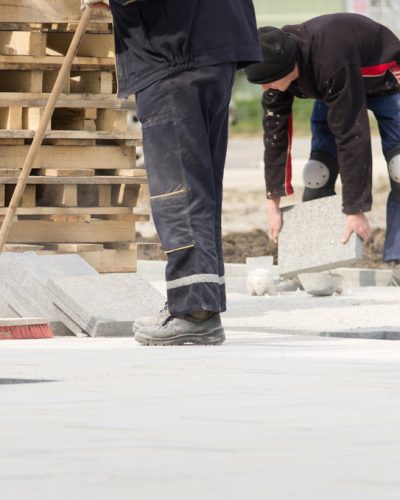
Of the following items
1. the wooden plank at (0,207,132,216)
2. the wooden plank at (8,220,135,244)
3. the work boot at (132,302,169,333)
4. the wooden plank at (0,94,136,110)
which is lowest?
the wooden plank at (8,220,135,244)

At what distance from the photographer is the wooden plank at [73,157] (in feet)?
29.5

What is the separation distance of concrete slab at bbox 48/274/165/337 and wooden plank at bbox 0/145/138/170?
1.11 m

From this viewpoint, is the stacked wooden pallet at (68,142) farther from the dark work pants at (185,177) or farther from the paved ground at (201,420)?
A: the dark work pants at (185,177)

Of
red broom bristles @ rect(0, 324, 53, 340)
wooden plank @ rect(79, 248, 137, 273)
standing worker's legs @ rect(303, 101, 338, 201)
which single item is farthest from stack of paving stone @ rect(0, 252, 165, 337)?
standing worker's legs @ rect(303, 101, 338, 201)

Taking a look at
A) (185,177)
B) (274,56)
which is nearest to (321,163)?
(274,56)

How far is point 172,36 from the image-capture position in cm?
675

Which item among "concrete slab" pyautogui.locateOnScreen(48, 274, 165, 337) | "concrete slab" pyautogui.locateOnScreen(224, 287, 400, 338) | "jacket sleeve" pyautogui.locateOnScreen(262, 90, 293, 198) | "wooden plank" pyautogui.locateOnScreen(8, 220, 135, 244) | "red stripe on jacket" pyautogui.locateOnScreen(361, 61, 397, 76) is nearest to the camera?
"concrete slab" pyautogui.locateOnScreen(48, 274, 165, 337)

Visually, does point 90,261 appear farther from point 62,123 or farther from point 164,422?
point 164,422

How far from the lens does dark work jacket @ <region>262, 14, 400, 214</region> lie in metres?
9.68

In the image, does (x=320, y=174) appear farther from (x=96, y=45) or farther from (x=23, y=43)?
(x=23, y=43)

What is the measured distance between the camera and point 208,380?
5.48 m

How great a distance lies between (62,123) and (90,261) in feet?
2.63

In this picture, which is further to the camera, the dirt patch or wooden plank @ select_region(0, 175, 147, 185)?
the dirt patch

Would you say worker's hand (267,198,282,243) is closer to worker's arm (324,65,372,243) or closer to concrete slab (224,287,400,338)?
concrete slab (224,287,400,338)
